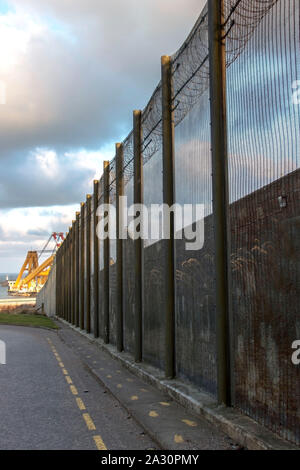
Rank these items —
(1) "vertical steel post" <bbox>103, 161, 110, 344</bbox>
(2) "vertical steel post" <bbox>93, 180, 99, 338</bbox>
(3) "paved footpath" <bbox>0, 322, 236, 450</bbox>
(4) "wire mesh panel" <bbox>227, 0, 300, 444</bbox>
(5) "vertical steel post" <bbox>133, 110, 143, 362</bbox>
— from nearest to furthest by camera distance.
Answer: (4) "wire mesh panel" <bbox>227, 0, 300, 444</bbox> < (3) "paved footpath" <bbox>0, 322, 236, 450</bbox> < (5) "vertical steel post" <bbox>133, 110, 143, 362</bbox> < (1) "vertical steel post" <bbox>103, 161, 110, 344</bbox> < (2) "vertical steel post" <bbox>93, 180, 99, 338</bbox>

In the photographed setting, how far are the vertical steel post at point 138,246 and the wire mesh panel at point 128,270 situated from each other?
88cm

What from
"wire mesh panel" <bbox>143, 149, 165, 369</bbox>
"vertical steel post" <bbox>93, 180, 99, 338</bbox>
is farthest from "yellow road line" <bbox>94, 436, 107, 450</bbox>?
"vertical steel post" <bbox>93, 180, 99, 338</bbox>

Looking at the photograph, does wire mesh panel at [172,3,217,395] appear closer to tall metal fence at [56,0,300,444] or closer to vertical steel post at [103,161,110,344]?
tall metal fence at [56,0,300,444]

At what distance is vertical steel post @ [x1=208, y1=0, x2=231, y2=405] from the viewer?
6688mm

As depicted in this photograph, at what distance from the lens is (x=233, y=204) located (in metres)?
6.59

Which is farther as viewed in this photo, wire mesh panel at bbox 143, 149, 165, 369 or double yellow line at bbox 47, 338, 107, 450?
wire mesh panel at bbox 143, 149, 165, 369

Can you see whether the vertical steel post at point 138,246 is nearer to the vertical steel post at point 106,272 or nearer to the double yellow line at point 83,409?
the double yellow line at point 83,409

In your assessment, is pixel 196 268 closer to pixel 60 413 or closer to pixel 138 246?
pixel 60 413

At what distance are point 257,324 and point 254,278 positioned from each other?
0.53 m

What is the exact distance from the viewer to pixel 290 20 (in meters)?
5.14

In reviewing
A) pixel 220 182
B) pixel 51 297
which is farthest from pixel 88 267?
pixel 51 297

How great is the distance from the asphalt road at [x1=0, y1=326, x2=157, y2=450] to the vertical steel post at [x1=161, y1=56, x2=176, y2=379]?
1375mm

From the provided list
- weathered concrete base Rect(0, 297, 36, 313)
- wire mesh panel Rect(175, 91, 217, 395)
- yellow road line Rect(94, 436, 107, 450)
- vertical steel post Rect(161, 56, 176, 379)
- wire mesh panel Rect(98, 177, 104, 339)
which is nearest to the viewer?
yellow road line Rect(94, 436, 107, 450)

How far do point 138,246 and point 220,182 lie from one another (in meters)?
5.30
